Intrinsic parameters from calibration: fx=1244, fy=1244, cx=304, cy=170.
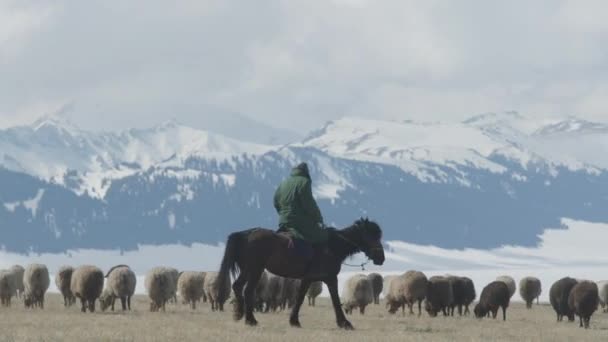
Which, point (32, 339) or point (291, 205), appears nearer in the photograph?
point (32, 339)

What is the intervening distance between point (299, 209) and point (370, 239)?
2.53m

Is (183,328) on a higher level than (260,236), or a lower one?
lower

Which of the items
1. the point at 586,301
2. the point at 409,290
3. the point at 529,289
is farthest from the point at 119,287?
the point at 529,289

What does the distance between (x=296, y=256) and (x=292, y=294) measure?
23867 mm

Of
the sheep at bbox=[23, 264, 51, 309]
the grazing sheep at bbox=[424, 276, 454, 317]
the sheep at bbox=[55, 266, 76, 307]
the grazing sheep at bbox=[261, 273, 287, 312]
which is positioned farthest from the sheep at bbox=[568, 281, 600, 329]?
the sheep at bbox=[55, 266, 76, 307]

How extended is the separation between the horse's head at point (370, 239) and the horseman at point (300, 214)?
62.9 inches

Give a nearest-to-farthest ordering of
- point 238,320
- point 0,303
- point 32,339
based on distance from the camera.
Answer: point 32,339, point 238,320, point 0,303

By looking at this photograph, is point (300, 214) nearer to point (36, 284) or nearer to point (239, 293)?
point (239, 293)

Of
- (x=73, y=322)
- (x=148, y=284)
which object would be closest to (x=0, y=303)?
(x=148, y=284)

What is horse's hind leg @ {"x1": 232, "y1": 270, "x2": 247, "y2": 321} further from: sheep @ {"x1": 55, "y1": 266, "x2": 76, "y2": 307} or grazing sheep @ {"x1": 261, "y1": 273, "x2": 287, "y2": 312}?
sheep @ {"x1": 55, "y1": 266, "x2": 76, "y2": 307}

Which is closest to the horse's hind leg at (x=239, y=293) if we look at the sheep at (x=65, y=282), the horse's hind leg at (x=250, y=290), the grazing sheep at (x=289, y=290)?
the horse's hind leg at (x=250, y=290)

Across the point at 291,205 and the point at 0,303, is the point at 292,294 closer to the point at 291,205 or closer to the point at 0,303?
the point at 0,303

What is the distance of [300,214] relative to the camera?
30281mm

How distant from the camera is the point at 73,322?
31.9m
